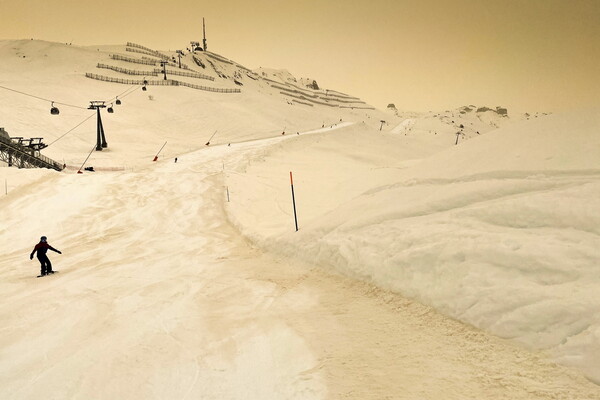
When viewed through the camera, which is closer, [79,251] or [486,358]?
[486,358]

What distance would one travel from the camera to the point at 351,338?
21.1 ft

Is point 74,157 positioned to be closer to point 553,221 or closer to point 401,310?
point 401,310

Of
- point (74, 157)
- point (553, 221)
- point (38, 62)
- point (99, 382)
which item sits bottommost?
point (99, 382)

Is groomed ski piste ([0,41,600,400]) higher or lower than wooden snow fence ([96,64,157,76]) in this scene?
lower

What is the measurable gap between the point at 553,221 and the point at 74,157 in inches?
1494

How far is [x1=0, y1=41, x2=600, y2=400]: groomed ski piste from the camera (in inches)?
211

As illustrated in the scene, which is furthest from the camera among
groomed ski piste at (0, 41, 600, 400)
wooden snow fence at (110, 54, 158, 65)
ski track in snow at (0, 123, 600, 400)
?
wooden snow fence at (110, 54, 158, 65)

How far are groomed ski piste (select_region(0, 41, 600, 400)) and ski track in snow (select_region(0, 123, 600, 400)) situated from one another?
0.12 ft

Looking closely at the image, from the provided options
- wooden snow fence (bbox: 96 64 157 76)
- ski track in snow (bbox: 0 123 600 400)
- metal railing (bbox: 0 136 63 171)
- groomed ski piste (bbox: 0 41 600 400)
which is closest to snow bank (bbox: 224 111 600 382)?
groomed ski piste (bbox: 0 41 600 400)

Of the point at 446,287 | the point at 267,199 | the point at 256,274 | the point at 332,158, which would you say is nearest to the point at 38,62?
the point at 332,158

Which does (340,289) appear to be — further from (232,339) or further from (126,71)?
(126,71)

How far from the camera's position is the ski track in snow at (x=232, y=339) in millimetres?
5199

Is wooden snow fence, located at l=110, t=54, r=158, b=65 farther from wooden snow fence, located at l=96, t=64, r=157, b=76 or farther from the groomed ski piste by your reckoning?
the groomed ski piste

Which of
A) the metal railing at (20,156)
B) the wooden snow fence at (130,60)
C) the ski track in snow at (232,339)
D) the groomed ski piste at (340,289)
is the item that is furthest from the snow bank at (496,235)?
the wooden snow fence at (130,60)
